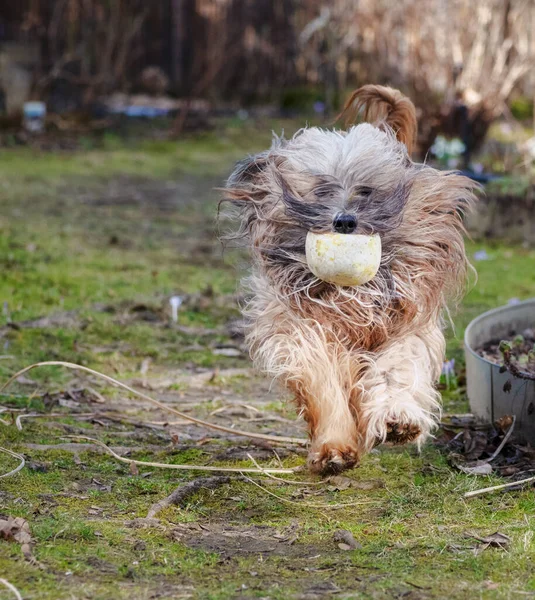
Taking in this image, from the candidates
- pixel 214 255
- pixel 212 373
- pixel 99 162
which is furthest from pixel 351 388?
pixel 99 162

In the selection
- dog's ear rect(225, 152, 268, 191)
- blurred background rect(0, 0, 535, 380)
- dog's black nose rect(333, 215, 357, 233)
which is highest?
dog's ear rect(225, 152, 268, 191)

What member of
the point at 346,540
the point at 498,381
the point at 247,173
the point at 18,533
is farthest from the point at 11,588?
the point at 498,381

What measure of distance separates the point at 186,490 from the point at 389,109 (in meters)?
1.81

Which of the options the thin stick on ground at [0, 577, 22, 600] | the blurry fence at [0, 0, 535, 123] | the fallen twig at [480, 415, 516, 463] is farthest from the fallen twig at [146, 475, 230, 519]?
the blurry fence at [0, 0, 535, 123]

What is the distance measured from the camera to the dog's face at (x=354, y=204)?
3.42m

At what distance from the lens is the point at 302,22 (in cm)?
1486

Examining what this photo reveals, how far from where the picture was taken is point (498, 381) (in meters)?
3.81

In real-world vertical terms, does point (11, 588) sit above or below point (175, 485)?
above

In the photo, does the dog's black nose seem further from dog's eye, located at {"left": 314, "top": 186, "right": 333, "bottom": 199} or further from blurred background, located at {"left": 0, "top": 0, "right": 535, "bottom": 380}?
blurred background, located at {"left": 0, "top": 0, "right": 535, "bottom": 380}

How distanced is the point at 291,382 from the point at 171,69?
12.0 meters

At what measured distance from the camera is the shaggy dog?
134 inches

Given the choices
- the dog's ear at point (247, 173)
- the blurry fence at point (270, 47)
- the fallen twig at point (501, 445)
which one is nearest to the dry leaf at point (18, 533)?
the dog's ear at point (247, 173)

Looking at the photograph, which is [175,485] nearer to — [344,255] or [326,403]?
[326,403]

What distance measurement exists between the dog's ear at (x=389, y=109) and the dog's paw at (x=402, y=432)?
1.23 m
